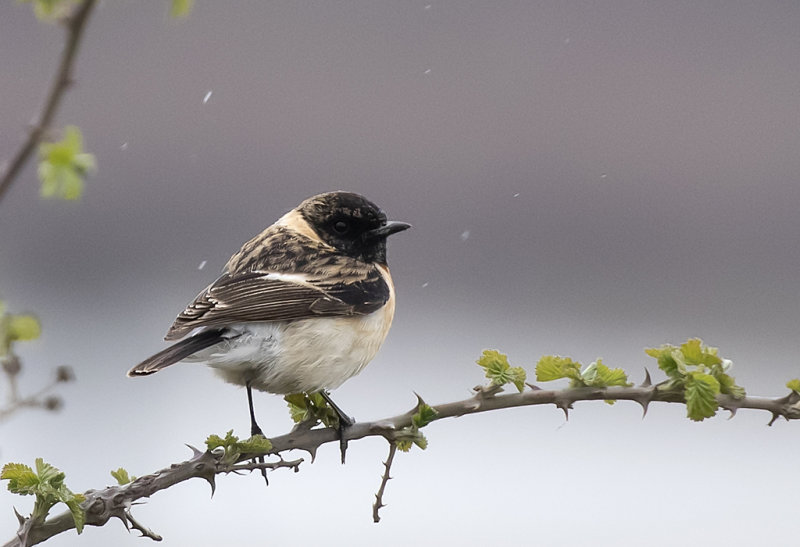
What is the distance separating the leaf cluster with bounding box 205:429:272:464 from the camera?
79.4 inches

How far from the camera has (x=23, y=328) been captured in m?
1.15

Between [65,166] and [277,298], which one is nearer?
[65,166]

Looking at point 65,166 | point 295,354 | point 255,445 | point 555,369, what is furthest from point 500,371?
point 295,354

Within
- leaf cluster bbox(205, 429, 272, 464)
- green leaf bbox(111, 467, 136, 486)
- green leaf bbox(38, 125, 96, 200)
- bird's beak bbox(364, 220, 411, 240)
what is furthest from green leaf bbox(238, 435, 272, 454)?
bird's beak bbox(364, 220, 411, 240)

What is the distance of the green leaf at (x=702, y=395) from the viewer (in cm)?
185

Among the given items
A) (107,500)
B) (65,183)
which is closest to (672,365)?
(107,500)

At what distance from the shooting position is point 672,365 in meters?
1.96

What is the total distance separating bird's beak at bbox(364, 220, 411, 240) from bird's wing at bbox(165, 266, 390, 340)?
0.74 ft

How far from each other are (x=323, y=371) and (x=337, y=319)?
338 mm

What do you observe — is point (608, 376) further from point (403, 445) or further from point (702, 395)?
point (403, 445)

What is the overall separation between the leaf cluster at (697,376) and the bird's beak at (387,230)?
2403 mm

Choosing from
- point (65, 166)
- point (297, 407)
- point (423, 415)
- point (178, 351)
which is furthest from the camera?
point (178, 351)

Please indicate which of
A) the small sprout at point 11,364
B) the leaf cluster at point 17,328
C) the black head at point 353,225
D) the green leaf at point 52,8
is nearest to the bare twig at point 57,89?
the green leaf at point 52,8

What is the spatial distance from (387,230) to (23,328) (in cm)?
328
